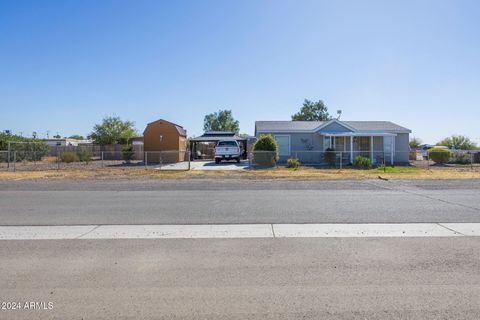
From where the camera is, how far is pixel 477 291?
13.7 ft

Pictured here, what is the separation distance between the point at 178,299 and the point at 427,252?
3.89m

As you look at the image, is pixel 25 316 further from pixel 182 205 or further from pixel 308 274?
pixel 182 205

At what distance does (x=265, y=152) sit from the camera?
88.6 ft

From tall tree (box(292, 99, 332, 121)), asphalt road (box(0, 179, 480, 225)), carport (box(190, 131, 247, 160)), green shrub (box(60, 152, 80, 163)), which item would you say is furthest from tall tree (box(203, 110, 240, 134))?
asphalt road (box(0, 179, 480, 225))

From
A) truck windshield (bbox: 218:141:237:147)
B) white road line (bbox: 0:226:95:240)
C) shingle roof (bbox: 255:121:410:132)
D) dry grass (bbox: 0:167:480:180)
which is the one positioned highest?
shingle roof (bbox: 255:121:410:132)

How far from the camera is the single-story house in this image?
1243 inches

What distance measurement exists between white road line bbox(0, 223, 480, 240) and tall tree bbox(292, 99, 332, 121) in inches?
2675

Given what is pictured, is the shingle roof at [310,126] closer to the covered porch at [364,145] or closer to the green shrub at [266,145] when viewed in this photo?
the covered porch at [364,145]

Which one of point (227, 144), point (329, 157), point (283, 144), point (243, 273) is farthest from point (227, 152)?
point (243, 273)

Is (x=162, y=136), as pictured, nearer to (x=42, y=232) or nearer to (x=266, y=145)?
(x=266, y=145)

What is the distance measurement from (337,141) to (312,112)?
43614 mm

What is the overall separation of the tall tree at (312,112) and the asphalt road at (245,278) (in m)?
69.2

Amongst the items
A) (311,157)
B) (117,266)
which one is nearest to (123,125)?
(311,157)

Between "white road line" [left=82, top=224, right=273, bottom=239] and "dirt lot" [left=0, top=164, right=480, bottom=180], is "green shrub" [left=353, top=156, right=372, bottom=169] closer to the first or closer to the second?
"dirt lot" [left=0, top=164, right=480, bottom=180]
